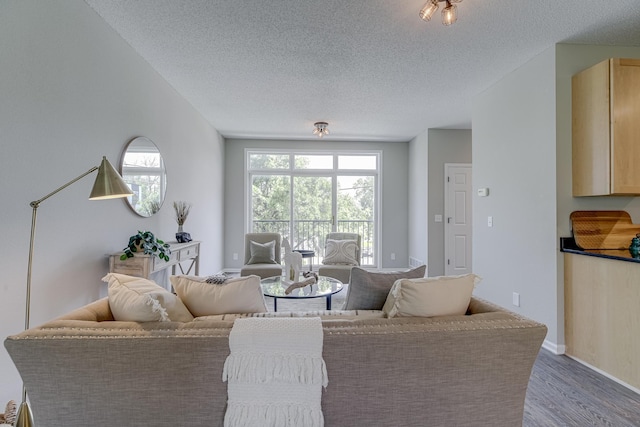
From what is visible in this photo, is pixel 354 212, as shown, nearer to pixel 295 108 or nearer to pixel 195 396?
pixel 295 108

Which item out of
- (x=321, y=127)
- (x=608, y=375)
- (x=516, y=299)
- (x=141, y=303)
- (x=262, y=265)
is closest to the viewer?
(x=141, y=303)

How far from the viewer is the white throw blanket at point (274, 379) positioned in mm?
1156

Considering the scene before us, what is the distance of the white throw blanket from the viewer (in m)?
1.16

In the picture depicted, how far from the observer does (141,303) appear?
4.25ft

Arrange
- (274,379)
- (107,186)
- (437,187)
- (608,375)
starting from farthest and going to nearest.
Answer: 1. (437,187)
2. (608,375)
3. (107,186)
4. (274,379)

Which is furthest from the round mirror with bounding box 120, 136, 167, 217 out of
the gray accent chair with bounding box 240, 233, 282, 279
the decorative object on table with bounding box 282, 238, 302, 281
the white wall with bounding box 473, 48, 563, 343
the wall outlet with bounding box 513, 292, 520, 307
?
the wall outlet with bounding box 513, 292, 520, 307

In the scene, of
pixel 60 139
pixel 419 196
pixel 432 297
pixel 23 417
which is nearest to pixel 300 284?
pixel 432 297

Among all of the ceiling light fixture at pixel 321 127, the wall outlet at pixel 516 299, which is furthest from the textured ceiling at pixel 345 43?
the wall outlet at pixel 516 299

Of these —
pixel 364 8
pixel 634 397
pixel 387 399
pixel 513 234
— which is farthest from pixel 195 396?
pixel 513 234

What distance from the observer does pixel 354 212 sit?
601cm

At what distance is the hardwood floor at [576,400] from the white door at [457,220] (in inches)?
110

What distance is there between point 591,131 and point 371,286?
219 cm

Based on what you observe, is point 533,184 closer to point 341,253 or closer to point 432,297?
point 432,297

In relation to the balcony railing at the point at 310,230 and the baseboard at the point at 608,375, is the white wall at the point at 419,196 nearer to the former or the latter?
the balcony railing at the point at 310,230
